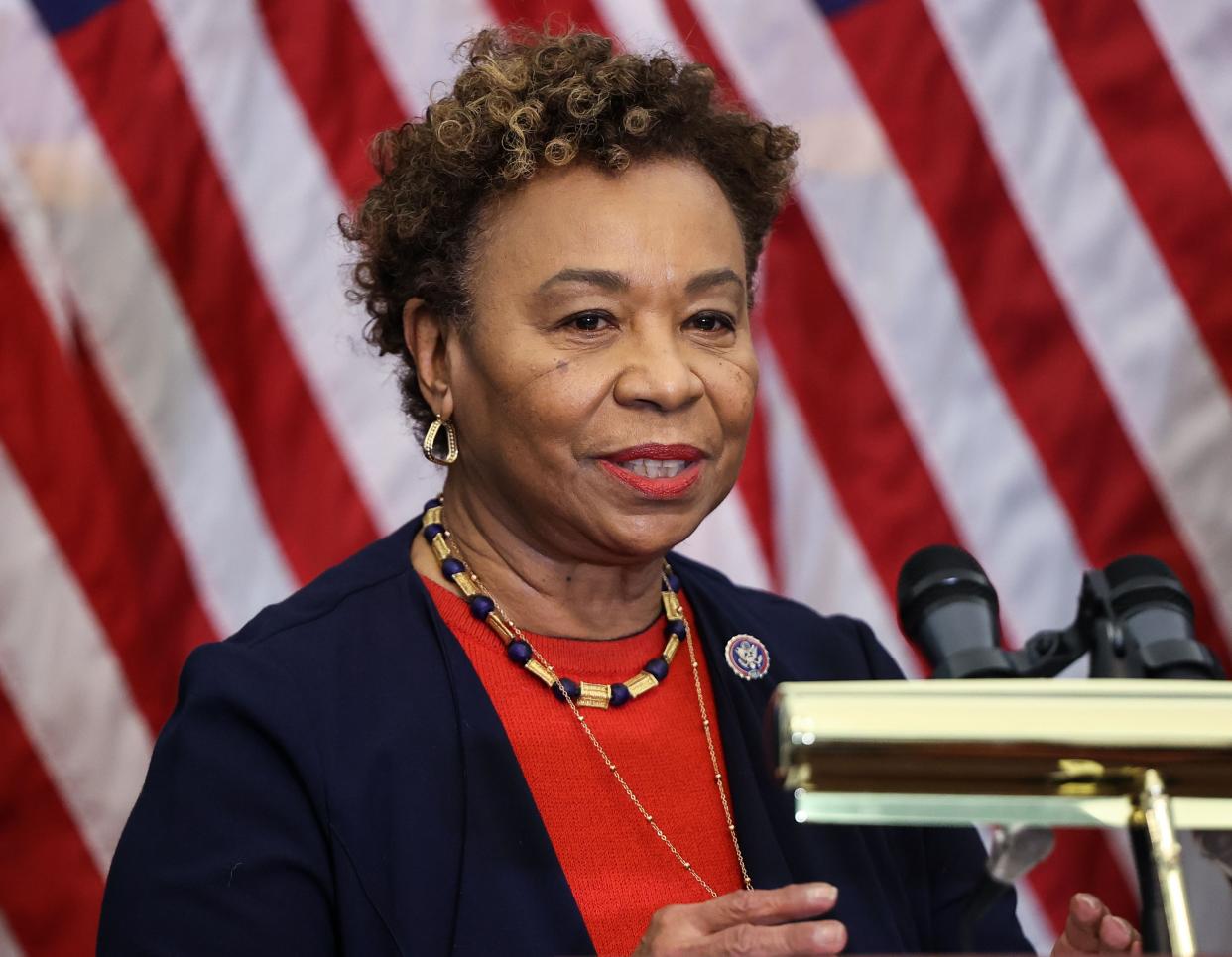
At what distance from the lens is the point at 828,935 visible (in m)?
1.00

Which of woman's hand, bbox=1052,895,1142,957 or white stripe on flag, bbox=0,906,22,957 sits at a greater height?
white stripe on flag, bbox=0,906,22,957

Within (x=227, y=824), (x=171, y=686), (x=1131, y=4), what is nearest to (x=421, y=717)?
(x=227, y=824)

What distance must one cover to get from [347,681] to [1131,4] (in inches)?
70.7

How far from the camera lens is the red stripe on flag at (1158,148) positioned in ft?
8.25

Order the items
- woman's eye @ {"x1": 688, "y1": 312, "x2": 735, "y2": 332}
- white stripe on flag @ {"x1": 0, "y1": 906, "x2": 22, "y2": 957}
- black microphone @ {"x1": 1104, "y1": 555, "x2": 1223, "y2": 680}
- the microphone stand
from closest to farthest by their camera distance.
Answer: the microphone stand, black microphone @ {"x1": 1104, "y1": 555, "x2": 1223, "y2": 680}, woman's eye @ {"x1": 688, "y1": 312, "x2": 735, "y2": 332}, white stripe on flag @ {"x1": 0, "y1": 906, "x2": 22, "y2": 957}

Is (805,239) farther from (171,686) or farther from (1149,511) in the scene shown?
(171,686)

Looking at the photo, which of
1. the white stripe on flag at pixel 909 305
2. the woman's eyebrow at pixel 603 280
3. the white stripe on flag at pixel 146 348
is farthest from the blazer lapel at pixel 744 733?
the white stripe on flag at pixel 146 348

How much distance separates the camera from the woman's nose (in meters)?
1.52

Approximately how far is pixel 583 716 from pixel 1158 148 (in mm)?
1533

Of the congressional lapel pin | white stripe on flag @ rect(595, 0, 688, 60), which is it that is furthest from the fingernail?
white stripe on flag @ rect(595, 0, 688, 60)

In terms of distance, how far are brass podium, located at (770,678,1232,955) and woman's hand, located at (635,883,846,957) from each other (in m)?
0.13

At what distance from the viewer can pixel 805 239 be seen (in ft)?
8.76

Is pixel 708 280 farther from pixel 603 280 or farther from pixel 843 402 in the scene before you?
pixel 843 402

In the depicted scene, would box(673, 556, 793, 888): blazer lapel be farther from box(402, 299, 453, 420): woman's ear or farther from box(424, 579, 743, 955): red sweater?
box(402, 299, 453, 420): woman's ear
